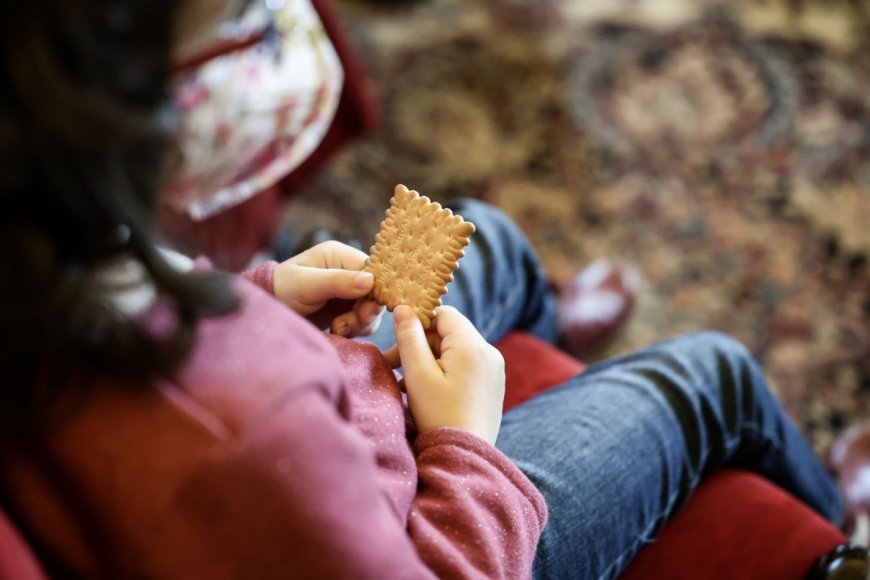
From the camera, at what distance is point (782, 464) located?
→ 90 centimetres

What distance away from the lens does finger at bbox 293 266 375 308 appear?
66 cm

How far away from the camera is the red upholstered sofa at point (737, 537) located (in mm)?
761

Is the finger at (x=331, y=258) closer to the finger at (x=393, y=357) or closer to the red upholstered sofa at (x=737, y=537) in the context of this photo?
the finger at (x=393, y=357)

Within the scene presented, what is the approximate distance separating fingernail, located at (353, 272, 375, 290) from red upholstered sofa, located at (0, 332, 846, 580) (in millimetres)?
392

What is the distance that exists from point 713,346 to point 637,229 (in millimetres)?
649

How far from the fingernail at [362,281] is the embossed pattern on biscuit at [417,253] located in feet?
0.04

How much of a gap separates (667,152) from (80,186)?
1.39 metres

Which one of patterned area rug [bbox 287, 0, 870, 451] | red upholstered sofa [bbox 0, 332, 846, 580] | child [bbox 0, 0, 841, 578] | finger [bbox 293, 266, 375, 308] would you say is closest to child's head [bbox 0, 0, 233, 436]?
child [bbox 0, 0, 841, 578]

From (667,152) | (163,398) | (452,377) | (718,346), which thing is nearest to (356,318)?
(452,377)

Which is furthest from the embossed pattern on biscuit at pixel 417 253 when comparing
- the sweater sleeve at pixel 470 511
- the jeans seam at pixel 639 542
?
the jeans seam at pixel 639 542

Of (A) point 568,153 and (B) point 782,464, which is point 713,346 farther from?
(A) point 568,153

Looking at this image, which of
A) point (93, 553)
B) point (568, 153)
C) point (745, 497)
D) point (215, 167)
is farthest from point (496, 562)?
point (568, 153)

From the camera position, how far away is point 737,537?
78cm

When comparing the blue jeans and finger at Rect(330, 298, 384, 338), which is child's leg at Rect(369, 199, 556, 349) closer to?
the blue jeans
